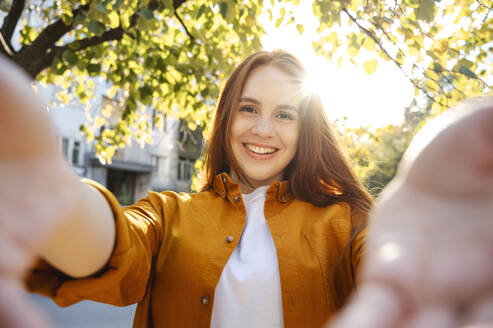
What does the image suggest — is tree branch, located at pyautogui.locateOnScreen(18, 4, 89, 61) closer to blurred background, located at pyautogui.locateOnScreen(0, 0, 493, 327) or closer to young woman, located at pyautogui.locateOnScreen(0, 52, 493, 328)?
blurred background, located at pyautogui.locateOnScreen(0, 0, 493, 327)

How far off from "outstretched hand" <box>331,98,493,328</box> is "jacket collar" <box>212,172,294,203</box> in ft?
3.31

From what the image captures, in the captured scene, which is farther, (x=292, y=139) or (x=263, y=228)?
(x=292, y=139)

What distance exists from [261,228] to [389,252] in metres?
1.02

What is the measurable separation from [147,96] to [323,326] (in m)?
2.61

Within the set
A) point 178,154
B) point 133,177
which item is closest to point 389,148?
point 178,154

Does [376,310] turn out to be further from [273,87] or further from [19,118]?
[273,87]

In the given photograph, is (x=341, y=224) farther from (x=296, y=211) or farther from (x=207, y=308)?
(x=207, y=308)

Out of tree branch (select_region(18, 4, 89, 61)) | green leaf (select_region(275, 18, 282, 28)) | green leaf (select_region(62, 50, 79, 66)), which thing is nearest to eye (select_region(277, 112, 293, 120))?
green leaf (select_region(275, 18, 282, 28))

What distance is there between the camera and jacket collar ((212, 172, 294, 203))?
1.38 m

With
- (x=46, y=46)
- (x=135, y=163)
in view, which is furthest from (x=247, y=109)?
(x=135, y=163)

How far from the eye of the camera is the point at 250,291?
1191 millimetres

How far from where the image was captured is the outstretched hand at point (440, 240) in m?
0.32

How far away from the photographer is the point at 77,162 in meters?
13.3

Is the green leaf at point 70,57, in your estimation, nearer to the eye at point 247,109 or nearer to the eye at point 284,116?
the eye at point 247,109
